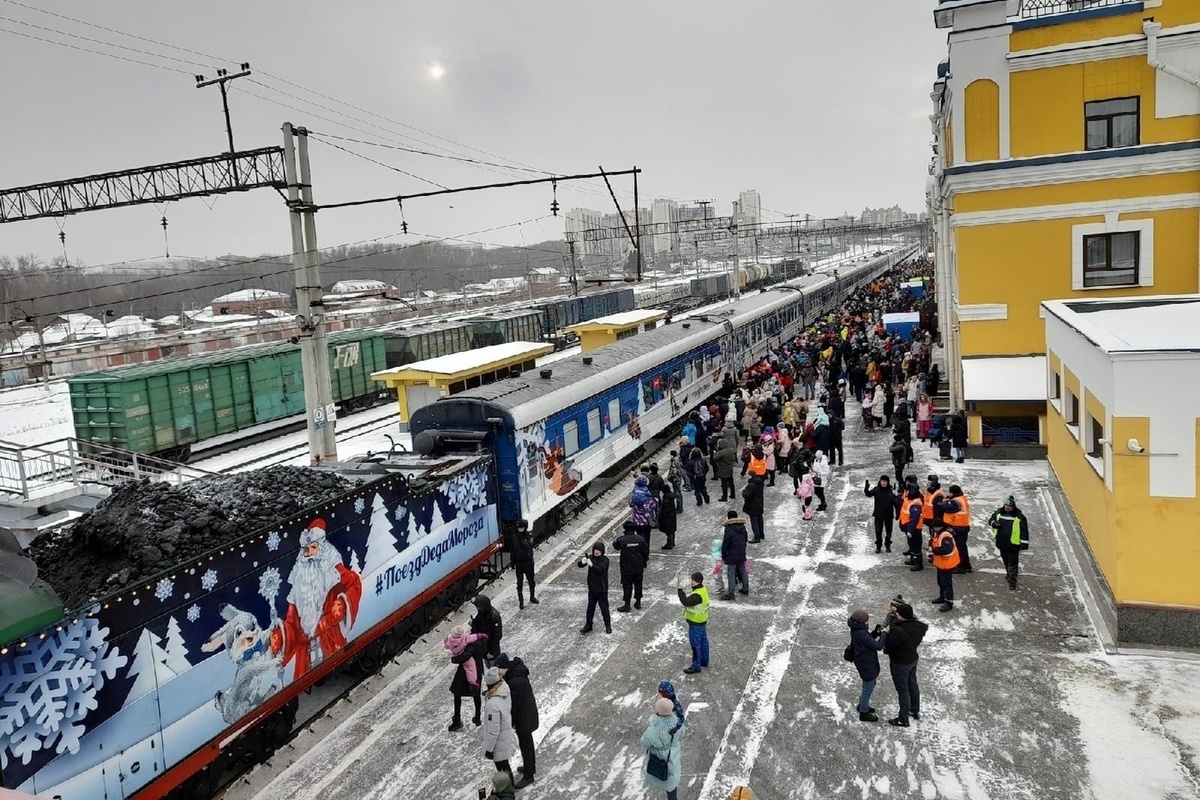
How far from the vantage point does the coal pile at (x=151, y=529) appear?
7.21m

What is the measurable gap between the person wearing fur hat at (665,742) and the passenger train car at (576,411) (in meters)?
7.14

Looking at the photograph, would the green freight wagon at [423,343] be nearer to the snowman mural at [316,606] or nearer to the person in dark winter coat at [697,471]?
the person in dark winter coat at [697,471]

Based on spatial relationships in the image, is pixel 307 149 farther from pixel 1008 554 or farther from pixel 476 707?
pixel 1008 554

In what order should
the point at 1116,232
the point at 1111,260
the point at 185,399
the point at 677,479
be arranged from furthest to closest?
the point at 185,399 → the point at 1111,260 → the point at 1116,232 → the point at 677,479

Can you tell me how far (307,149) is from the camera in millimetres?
16156

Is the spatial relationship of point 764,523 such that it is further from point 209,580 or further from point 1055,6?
point 1055,6

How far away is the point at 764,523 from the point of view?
15.1 meters

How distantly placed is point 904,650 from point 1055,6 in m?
16.8

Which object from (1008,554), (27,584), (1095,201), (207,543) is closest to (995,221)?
(1095,201)

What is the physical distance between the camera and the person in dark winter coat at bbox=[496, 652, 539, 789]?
24.8 ft

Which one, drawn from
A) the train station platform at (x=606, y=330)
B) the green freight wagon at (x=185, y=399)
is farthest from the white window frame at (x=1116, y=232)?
the green freight wagon at (x=185, y=399)

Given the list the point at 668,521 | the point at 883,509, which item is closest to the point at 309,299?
the point at 668,521

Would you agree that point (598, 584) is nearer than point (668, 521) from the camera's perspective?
Yes

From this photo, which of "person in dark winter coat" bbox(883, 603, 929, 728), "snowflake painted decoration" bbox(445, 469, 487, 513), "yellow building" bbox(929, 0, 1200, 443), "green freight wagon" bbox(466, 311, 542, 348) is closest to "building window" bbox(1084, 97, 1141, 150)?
"yellow building" bbox(929, 0, 1200, 443)
